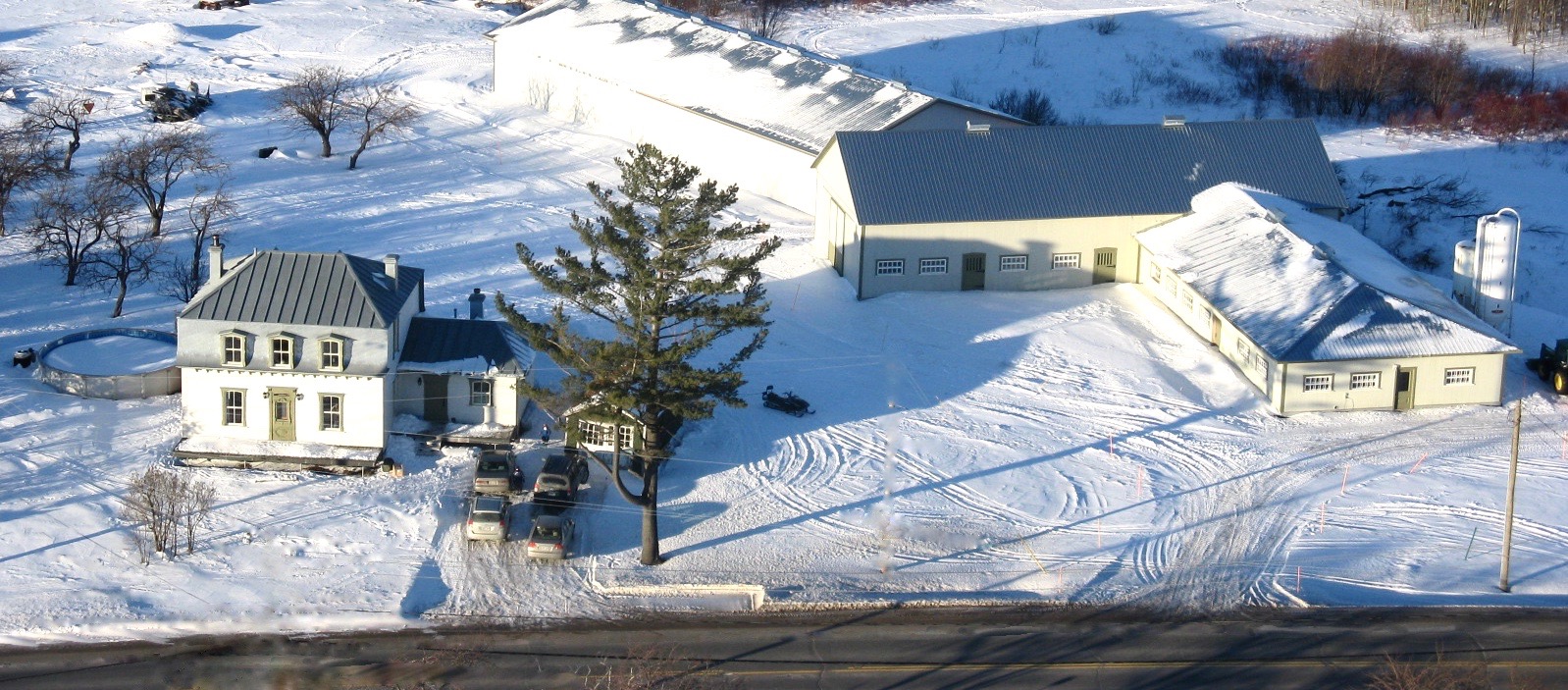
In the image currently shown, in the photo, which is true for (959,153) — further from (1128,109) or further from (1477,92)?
(1477,92)

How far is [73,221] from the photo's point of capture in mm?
57750

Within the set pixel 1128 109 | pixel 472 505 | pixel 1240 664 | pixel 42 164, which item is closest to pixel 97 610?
pixel 472 505

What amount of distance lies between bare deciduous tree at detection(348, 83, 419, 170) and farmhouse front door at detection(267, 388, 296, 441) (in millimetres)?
26297

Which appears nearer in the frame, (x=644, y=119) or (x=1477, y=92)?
(x=644, y=119)

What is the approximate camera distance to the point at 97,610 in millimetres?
→ 36562

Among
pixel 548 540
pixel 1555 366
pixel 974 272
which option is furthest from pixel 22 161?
pixel 1555 366

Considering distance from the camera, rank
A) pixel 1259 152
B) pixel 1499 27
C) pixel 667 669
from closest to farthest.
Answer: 1. pixel 667 669
2. pixel 1259 152
3. pixel 1499 27

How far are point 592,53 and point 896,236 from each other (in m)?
25.3

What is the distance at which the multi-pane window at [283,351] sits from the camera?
4250 centimetres

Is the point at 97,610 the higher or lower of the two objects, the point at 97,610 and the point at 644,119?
the lower

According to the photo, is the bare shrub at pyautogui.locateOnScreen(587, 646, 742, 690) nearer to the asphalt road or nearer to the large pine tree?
the asphalt road

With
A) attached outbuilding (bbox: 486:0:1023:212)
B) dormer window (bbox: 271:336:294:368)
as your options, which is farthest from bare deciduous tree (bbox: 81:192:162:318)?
attached outbuilding (bbox: 486:0:1023:212)

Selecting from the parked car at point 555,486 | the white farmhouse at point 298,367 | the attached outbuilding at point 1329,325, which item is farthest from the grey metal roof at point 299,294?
the attached outbuilding at point 1329,325

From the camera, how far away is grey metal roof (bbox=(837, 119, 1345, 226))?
55.1 meters
